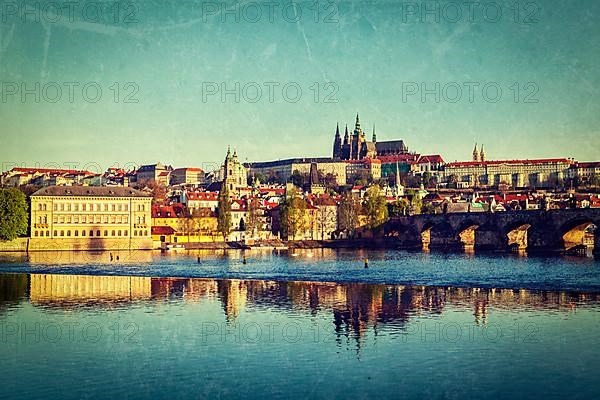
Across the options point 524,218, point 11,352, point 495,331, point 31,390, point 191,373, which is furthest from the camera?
point 524,218

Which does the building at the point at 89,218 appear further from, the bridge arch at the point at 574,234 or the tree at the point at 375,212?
the bridge arch at the point at 574,234

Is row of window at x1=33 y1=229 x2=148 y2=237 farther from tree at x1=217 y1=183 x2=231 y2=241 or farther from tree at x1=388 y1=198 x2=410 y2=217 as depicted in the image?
tree at x1=388 y1=198 x2=410 y2=217

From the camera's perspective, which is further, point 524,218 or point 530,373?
point 524,218

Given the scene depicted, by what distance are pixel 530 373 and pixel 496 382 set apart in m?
1.24

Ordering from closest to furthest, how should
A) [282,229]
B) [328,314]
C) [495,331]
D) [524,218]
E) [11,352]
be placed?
[11,352]
[495,331]
[328,314]
[524,218]
[282,229]

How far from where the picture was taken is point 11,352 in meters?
20.8

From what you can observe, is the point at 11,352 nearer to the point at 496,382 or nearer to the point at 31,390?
the point at 31,390

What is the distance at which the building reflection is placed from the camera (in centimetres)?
2764

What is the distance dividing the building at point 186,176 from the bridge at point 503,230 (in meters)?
102

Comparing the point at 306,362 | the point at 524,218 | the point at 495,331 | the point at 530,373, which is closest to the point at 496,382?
the point at 530,373

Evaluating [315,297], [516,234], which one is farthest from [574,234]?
[315,297]

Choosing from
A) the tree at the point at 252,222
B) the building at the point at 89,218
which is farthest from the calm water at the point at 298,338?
the tree at the point at 252,222

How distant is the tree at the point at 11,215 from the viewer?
2680 inches

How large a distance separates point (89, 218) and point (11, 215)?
9190 millimetres
